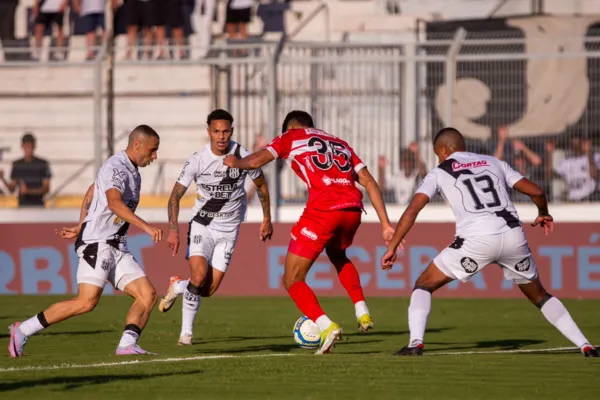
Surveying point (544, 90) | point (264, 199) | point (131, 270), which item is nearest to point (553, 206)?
point (544, 90)

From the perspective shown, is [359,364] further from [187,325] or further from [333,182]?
[187,325]

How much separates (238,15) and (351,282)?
A: 49.7ft

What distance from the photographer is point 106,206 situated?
1073cm

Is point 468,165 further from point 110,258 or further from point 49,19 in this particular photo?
point 49,19

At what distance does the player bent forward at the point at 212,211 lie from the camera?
12672 millimetres

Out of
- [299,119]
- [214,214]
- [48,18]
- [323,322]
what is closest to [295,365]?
[323,322]

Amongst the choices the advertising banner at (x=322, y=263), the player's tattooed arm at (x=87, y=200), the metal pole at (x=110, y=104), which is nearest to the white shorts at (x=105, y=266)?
the player's tattooed arm at (x=87, y=200)

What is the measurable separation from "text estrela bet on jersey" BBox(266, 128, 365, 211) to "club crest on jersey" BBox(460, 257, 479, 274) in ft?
4.95

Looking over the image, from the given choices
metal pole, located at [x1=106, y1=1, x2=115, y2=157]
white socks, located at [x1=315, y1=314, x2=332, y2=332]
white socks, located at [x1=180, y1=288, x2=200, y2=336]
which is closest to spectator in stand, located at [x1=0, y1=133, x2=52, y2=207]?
metal pole, located at [x1=106, y1=1, x2=115, y2=157]

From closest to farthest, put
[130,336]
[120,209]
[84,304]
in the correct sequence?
1. [120,209]
2. [84,304]
3. [130,336]

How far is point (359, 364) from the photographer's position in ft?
31.7

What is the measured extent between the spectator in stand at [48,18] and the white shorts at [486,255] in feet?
58.9

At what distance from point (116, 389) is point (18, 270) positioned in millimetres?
12321

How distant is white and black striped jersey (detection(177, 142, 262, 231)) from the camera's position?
12.9 metres
